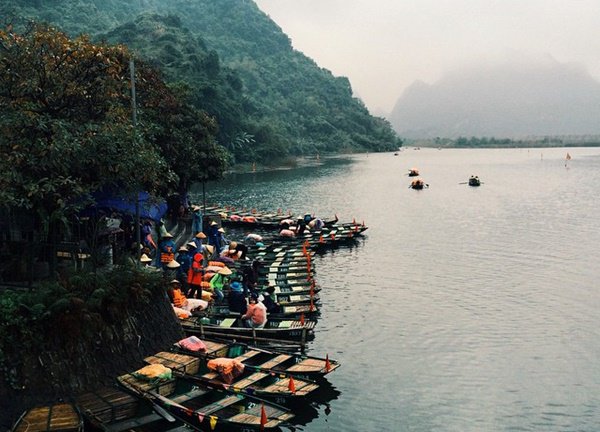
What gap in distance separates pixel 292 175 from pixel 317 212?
165 ft

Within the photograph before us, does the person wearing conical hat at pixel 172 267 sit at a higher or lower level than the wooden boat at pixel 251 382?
higher

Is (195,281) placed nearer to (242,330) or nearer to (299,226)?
(242,330)

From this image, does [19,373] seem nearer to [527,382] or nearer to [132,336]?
[132,336]

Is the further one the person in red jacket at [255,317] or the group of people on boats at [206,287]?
the group of people on boats at [206,287]

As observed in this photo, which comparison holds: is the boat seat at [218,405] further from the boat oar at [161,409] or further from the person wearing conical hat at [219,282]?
the person wearing conical hat at [219,282]

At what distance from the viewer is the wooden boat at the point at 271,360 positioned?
59.6ft

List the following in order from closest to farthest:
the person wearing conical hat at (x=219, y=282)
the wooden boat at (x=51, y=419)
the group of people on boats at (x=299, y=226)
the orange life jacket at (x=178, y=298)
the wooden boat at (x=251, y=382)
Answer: the wooden boat at (x=51, y=419), the wooden boat at (x=251, y=382), the orange life jacket at (x=178, y=298), the person wearing conical hat at (x=219, y=282), the group of people on boats at (x=299, y=226)

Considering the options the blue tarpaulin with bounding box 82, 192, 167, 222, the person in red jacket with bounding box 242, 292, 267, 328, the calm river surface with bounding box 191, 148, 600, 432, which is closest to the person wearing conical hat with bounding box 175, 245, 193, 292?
the blue tarpaulin with bounding box 82, 192, 167, 222

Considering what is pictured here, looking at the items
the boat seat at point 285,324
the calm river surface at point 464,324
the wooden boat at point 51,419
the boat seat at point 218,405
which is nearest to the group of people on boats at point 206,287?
the boat seat at point 285,324

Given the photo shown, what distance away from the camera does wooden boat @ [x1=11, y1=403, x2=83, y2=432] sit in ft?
45.1

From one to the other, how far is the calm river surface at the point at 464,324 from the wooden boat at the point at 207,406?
2348mm

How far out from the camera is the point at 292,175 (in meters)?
114

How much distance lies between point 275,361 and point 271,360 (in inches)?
7.8

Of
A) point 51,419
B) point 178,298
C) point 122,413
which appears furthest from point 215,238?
point 51,419
